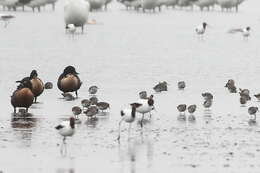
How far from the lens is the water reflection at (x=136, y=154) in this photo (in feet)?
43.4

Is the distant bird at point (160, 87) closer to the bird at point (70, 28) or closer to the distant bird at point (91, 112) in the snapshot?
the distant bird at point (91, 112)

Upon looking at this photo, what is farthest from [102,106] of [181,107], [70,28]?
[70,28]

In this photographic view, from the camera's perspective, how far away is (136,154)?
14.3 meters

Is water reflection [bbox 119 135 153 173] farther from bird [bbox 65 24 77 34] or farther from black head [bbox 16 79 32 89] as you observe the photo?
bird [bbox 65 24 77 34]

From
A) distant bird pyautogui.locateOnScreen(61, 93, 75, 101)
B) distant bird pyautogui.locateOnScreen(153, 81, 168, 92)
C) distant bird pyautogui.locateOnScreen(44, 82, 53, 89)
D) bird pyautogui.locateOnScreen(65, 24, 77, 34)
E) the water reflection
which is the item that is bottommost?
the water reflection

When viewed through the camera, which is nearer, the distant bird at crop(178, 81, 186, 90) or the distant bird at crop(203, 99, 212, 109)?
the distant bird at crop(203, 99, 212, 109)

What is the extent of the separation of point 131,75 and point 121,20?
110ft

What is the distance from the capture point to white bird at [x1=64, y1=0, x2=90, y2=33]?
51156mm

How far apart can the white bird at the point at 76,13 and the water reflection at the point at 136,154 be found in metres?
35.3

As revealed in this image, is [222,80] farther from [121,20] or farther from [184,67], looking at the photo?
[121,20]

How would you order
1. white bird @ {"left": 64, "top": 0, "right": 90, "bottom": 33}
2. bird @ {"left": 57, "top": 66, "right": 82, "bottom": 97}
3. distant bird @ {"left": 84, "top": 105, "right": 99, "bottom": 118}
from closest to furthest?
distant bird @ {"left": 84, "top": 105, "right": 99, "bottom": 118} < bird @ {"left": 57, "top": 66, "right": 82, "bottom": 97} < white bird @ {"left": 64, "top": 0, "right": 90, "bottom": 33}

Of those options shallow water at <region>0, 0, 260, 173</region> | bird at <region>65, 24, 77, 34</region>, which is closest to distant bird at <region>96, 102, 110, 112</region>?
shallow water at <region>0, 0, 260, 173</region>

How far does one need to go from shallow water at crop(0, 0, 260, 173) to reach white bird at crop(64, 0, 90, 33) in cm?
108

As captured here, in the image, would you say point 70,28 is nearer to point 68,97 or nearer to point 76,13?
point 76,13
